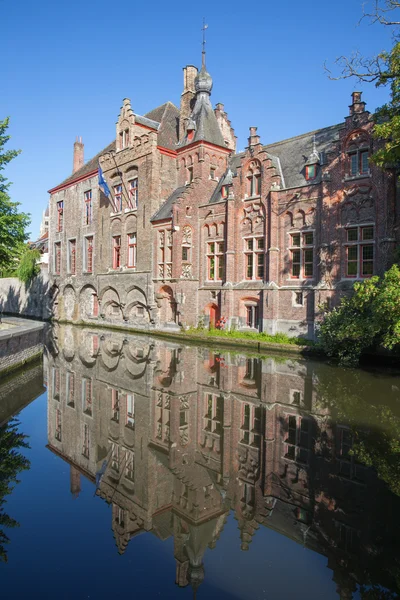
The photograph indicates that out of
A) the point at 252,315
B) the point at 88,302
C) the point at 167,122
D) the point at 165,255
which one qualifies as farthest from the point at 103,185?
the point at 252,315

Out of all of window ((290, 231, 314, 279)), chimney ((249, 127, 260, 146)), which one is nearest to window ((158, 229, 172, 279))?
chimney ((249, 127, 260, 146))

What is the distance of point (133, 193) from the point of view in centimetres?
3031

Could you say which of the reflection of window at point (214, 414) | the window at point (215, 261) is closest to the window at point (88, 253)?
the window at point (215, 261)

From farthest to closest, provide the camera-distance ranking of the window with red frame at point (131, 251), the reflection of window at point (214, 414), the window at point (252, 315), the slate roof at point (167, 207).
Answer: the window with red frame at point (131, 251), the slate roof at point (167, 207), the window at point (252, 315), the reflection of window at point (214, 414)

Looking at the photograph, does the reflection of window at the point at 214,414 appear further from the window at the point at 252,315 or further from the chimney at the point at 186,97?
the chimney at the point at 186,97

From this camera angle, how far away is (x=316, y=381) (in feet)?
44.6

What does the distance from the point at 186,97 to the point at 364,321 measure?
22.5 meters

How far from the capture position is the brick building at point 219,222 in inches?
775

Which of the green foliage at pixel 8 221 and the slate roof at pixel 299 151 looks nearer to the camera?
the green foliage at pixel 8 221

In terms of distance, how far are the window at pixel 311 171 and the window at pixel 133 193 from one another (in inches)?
510

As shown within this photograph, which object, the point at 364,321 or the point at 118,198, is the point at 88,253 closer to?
the point at 118,198

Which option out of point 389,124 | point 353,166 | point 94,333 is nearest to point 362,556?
point 389,124

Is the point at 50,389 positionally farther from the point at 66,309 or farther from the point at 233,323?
the point at 66,309

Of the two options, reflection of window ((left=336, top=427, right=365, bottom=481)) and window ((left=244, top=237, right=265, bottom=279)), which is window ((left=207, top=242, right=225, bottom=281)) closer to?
window ((left=244, top=237, right=265, bottom=279))
